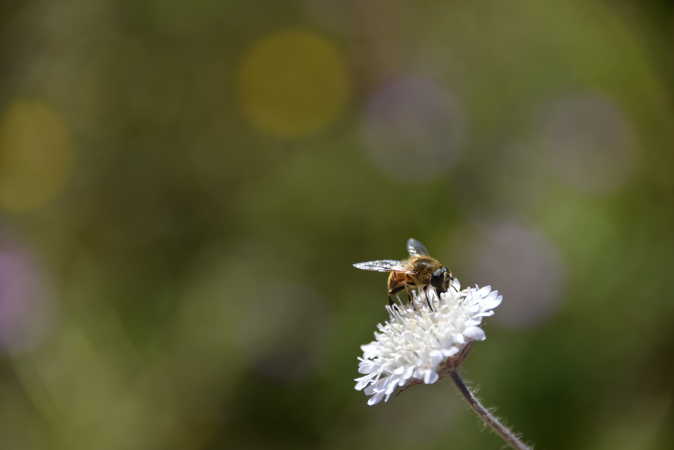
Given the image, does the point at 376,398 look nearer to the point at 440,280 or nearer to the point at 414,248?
the point at 440,280

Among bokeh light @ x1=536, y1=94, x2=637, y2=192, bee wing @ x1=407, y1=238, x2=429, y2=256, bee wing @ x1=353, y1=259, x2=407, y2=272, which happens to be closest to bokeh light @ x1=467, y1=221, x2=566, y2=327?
bokeh light @ x1=536, y1=94, x2=637, y2=192

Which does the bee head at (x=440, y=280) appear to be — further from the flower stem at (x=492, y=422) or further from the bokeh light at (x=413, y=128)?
the bokeh light at (x=413, y=128)

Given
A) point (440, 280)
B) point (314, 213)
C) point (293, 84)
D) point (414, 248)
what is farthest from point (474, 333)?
point (293, 84)

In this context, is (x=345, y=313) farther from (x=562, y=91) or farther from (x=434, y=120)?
(x=562, y=91)

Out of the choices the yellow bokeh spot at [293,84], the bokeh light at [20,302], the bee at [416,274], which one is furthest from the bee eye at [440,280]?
the yellow bokeh spot at [293,84]

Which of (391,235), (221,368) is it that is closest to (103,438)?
(221,368)

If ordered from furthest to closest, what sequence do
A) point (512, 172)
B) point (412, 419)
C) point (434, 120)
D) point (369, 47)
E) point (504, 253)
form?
point (369, 47) → point (434, 120) → point (512, 172) → point (504, 253) → point (412, 419)
